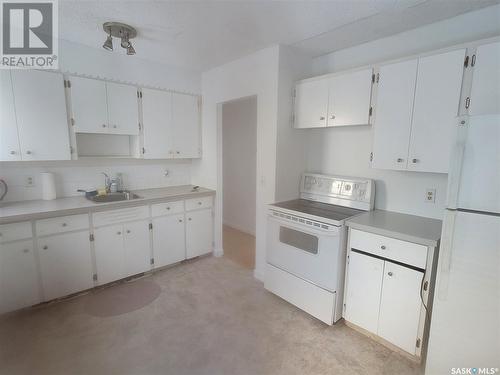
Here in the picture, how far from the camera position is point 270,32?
2307 mm

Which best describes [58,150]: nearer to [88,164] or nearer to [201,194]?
[88,164]

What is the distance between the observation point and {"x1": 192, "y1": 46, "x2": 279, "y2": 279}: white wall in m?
2.70

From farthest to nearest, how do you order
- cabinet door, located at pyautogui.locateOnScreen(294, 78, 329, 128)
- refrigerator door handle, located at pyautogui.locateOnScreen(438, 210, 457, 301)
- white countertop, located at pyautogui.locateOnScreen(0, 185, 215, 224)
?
1. cabinet door, located at pyautogui.locateOnScreen(294, 78, 329, 128)
2. white countertop, located at pyautogui.locateOnScreen(0, 185, 215, 224)
3. refrigerator door handle, located at pyautogui.locateOnScreen(438, 210, 457, 301)

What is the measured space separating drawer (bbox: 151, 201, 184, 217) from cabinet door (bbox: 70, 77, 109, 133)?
1.01 metres

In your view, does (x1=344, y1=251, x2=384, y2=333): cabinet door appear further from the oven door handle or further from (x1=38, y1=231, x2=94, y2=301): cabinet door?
(x1=38, y1=231, x2=94, y2=301): cabinet door

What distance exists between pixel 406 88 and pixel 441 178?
2.65 feet

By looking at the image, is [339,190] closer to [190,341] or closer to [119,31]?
[190,341]

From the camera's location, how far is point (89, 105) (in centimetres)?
270

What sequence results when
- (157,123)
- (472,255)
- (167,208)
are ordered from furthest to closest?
1. (157,123)
2. (167,208)
3. (472,255)

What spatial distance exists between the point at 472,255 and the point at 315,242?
1.09m

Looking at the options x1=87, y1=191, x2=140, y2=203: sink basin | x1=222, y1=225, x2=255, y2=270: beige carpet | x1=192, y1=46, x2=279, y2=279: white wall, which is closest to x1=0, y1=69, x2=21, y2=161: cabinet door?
x1=87, y1=191, x2=140, y2=203: sink basin

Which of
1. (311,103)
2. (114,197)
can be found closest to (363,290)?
(311,103)

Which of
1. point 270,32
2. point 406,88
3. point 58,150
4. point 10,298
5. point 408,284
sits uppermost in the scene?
point 270,32

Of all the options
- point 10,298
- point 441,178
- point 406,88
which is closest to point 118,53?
point 10,298
